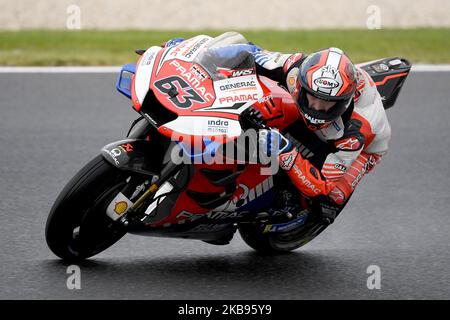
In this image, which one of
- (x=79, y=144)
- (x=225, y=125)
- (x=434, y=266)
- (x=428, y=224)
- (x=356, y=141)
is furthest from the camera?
(x=79, y=144)

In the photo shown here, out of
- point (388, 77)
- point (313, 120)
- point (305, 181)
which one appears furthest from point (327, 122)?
point (388, 77)

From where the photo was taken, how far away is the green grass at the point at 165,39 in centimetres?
1017

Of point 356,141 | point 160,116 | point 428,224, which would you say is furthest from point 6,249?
point 428,224

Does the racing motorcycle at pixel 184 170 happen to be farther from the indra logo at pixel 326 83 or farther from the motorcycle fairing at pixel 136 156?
the indra logo at pixel 326 83

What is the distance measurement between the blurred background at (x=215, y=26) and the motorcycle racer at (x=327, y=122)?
5115 mm

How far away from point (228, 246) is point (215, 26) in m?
6.03

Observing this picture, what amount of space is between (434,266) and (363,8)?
7.07 m

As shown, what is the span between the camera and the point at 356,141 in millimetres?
4922

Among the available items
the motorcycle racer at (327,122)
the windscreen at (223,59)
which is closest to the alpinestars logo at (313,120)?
the motorcycle racer at (327,122)

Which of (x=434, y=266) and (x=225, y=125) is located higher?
(x=225, y=125)

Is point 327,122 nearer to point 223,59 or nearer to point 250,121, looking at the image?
point 250,121

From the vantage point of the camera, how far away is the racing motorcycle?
4.46m

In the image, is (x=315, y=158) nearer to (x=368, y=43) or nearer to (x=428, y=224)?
(x=428, y=224)

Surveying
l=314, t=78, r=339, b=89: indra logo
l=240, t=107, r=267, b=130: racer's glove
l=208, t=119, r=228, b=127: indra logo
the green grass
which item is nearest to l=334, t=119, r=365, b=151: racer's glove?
l=314, t=78, r=339, b=89: indra logo
